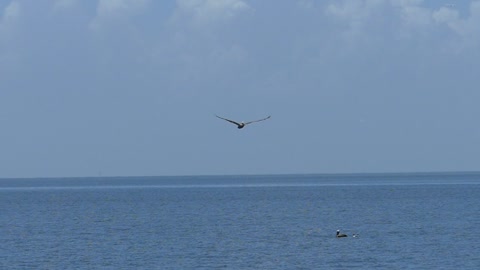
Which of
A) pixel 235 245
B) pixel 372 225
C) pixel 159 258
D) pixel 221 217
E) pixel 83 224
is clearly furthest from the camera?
pixel 221 217

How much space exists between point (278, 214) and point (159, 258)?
61.2 meters

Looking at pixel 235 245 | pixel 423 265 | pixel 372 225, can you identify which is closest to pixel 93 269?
pixel 235 245

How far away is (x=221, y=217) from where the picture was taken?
13012 centimetres

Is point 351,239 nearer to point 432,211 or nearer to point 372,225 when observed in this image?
point 372,225

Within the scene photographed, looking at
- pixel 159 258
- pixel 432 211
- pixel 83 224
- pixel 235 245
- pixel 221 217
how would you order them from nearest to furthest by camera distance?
pixel 159 258
pixel 235 245
pixel 83 224
pixel 221 217
pixel 432 211

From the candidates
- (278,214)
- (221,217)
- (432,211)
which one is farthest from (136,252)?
(432,211)

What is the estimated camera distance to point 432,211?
455 ft

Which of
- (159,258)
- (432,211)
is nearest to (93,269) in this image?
(159,258)

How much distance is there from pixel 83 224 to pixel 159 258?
45702 mm

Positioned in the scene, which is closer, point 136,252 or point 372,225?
point 136,252

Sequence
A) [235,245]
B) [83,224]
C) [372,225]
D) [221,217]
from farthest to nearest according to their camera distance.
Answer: [221,217] → [83,224] → [372,225] → [235,245]

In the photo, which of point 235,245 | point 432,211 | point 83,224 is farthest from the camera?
point 432,211

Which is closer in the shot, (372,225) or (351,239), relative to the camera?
(351,239)

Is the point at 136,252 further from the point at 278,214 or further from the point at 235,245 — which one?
the point at 278,214
